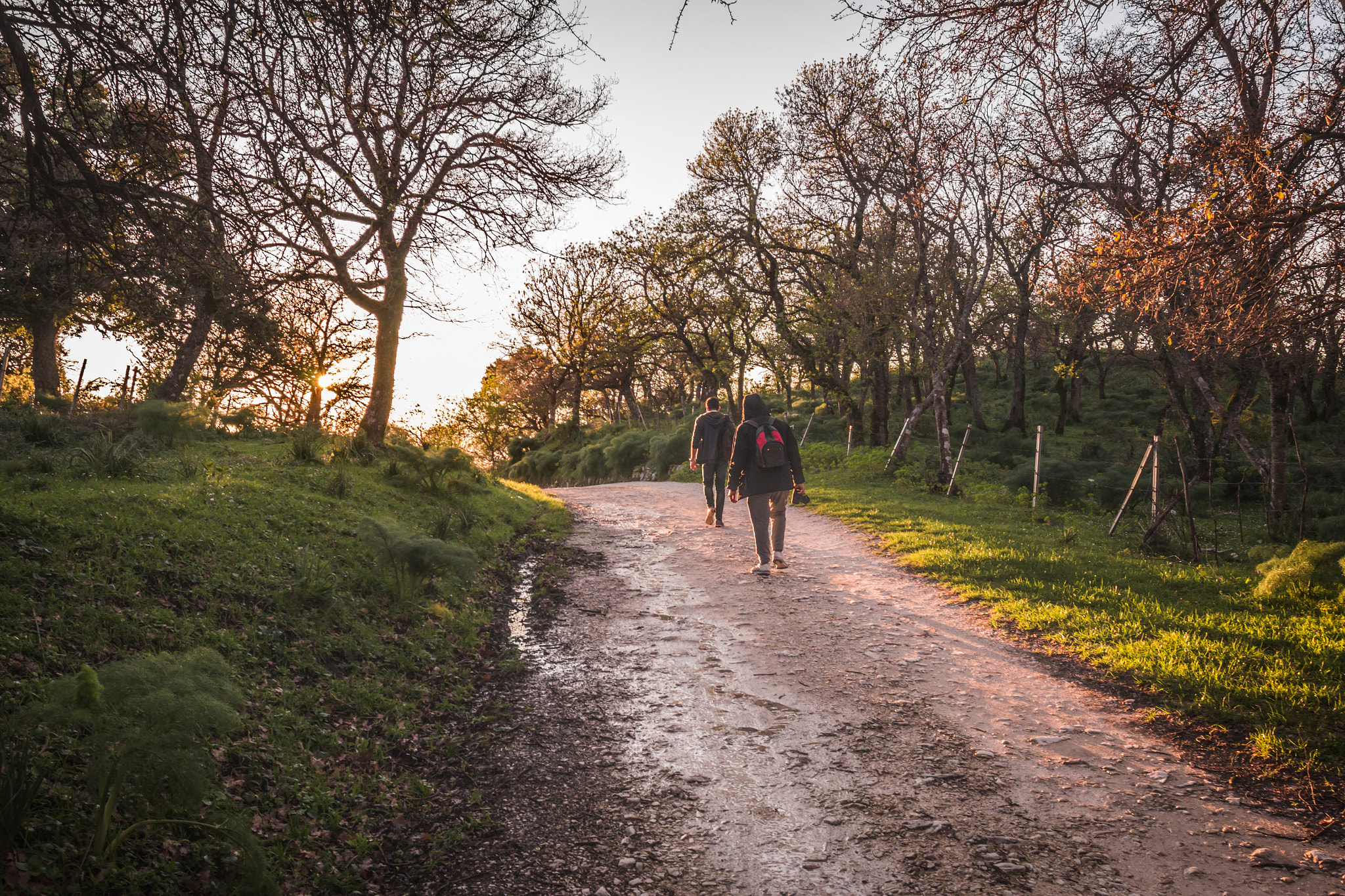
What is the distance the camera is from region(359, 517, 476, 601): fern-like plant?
6.72m

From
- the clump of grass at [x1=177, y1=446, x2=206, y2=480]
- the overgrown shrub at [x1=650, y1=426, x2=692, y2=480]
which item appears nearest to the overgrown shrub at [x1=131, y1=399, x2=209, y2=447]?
the clump of grass at [x1=177, y1=446, x2=206, y2=480]

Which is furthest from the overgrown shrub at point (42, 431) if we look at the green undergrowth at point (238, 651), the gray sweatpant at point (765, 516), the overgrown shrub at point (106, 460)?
the gray sweatpant at point (765, 516)

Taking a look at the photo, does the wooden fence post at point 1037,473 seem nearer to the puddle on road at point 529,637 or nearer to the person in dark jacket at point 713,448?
the person in dark jacket at point 713,448

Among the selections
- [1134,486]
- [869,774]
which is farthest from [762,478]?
[1134,486]

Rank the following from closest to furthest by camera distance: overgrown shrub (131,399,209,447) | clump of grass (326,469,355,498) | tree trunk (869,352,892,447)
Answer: clump of grass (326,469,355,498)
overgrown shrub (131,399,209,447)
tree trunk (869,352,892,447)

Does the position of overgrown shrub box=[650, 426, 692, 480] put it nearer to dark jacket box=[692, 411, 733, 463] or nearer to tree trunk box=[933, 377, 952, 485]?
tree trunk box=[933, 377, 952, 485]

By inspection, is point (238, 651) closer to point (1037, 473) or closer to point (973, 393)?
point (1037, 473)

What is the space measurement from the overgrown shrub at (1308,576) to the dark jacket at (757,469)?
15.8 feet

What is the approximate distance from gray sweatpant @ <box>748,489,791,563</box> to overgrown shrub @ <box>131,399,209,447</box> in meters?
8.32

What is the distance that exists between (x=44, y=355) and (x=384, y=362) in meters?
12.4

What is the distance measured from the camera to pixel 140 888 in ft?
9.16

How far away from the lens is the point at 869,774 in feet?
13.0

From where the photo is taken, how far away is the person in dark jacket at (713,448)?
505 inches

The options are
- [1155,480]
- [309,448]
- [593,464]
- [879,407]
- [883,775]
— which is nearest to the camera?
[883,775]
